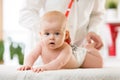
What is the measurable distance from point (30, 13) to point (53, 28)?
0.36 metres

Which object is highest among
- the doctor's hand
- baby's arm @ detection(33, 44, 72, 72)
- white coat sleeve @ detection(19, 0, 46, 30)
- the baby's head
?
white coat sleeve @ detection(19, 0, 46, 30)

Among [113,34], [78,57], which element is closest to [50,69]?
[78,57]

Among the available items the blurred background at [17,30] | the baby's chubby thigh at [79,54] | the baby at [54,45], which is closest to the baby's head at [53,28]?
the baby at [54,45]

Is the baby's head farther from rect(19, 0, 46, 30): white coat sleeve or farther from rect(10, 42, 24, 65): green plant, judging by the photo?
rect(10, 42, 24, 65): green plant

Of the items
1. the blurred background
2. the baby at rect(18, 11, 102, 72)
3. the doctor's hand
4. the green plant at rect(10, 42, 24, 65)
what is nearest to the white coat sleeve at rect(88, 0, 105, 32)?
the doctor's hand

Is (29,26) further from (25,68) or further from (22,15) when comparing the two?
(25,68)

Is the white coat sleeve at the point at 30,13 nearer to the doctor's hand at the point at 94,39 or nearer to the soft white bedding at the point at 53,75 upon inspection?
the doctor's hand at the point at 94,39

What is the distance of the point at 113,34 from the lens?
152 inches

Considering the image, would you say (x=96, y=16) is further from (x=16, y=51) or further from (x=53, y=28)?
(x=16, y=51)

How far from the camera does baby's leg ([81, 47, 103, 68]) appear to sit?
1.29 meters

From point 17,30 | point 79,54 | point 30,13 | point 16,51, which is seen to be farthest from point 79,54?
point 17,30

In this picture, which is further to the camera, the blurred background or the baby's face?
the blurred background

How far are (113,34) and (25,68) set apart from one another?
289cm

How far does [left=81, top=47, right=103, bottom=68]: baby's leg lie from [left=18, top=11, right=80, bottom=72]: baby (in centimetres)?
8
